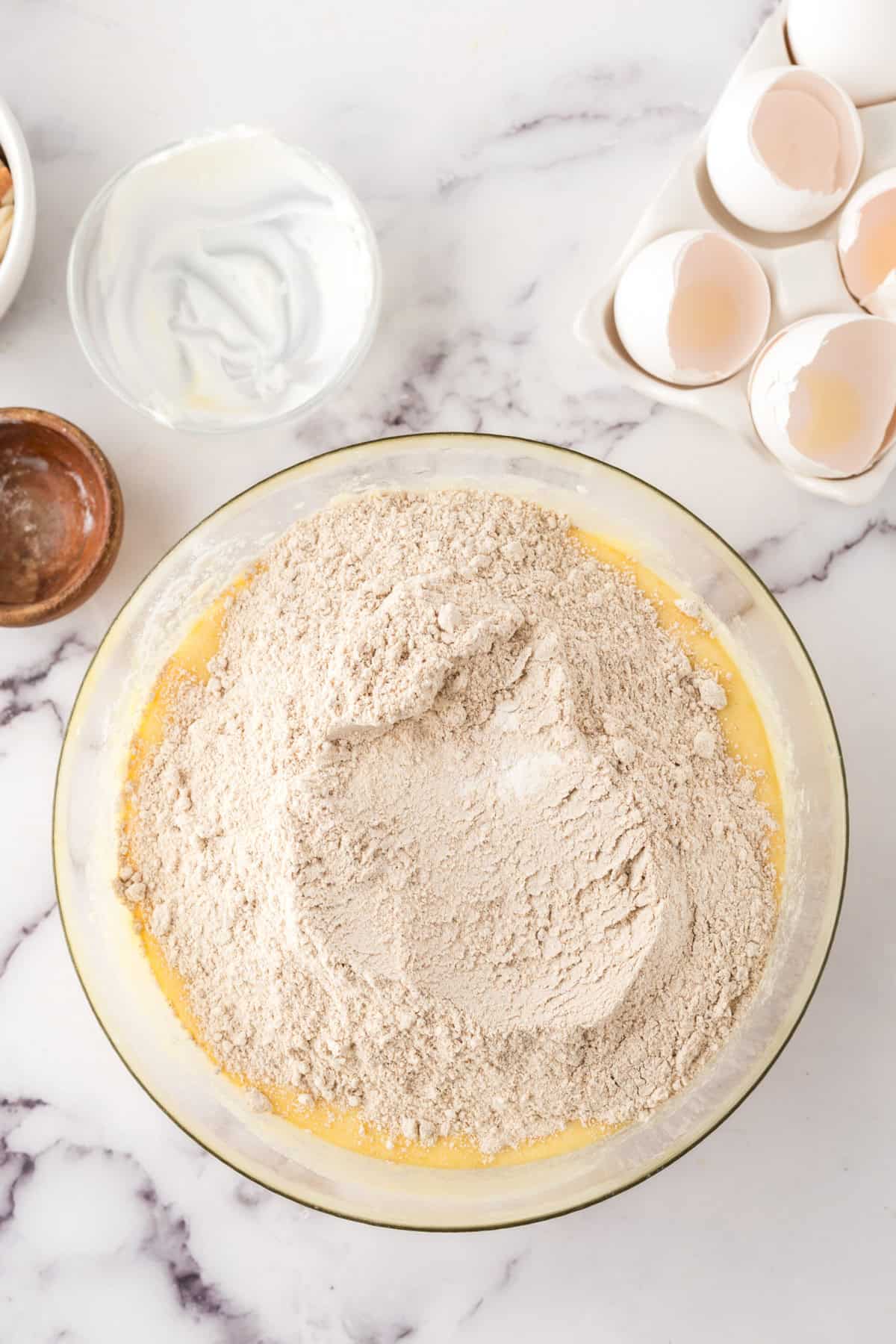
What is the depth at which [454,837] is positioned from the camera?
1.02m

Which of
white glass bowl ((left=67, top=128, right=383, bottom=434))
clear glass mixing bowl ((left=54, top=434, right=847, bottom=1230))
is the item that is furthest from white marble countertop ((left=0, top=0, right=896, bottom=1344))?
clear glass mixing bowl ((left=54, top=434, right=847, bottom=1230))

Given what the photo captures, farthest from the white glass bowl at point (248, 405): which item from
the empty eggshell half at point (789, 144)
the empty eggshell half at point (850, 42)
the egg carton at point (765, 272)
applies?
the empty eggshell half at point (850, 42)

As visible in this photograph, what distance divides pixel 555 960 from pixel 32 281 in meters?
0.99

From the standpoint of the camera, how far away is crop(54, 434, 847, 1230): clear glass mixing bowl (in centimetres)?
113

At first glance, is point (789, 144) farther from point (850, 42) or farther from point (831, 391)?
point (831, 391)

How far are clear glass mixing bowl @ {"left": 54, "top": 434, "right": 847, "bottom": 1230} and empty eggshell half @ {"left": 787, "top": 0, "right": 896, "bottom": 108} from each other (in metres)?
0.49

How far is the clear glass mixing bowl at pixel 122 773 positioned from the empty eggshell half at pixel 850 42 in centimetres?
49

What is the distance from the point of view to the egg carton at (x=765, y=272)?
120cm

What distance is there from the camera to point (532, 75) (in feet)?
4.39

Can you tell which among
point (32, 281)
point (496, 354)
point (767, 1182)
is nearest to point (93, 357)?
point (32, 281)

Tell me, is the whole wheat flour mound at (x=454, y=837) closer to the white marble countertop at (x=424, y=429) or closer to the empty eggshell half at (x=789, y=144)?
the white marble countertop at (x=424, y=429)

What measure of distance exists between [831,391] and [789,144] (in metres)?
0.27

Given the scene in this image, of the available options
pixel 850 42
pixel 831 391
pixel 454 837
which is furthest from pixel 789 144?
pixel 454 837

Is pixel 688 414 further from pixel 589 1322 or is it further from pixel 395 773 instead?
pixel 589 1322
